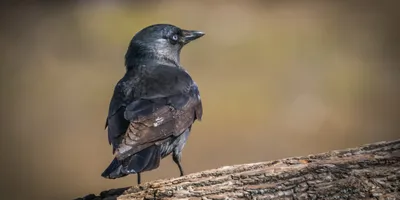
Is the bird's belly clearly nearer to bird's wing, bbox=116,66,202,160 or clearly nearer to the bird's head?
bird's wing, bbox=116,66,202,160

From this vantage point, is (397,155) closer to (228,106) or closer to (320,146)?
(320,146)

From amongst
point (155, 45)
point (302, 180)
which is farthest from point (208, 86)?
point (302, 180)

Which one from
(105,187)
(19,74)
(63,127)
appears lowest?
(105,187)

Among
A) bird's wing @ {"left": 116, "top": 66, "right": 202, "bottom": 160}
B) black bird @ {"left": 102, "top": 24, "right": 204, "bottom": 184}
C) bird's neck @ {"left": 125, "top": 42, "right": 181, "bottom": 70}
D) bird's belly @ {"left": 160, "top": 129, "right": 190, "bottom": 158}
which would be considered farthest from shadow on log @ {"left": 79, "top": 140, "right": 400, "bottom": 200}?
bird's neck @ {"left": 125, "top": 42, "right": 181, "bottom": 70}

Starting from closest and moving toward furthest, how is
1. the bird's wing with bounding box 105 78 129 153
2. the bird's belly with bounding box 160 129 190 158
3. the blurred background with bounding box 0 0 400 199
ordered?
the bird's wing with bounding box 105 78 129 153 → the bird's belly with bounding box 160 129 190 158 → the blurred background with bounding box 0 0 400 199

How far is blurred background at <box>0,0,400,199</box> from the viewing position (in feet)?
30.2

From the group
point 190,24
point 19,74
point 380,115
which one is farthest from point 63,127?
point 380,115

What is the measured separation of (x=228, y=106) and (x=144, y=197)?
17.4 ft

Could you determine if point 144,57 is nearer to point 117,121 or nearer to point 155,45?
point 155,45

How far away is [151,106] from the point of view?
584 centimetres

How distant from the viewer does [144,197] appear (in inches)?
201

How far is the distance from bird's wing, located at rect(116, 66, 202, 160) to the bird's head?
0.33 metres

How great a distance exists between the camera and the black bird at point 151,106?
5.39 metres

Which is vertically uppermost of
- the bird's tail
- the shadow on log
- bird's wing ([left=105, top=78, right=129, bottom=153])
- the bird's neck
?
the bird's neck
